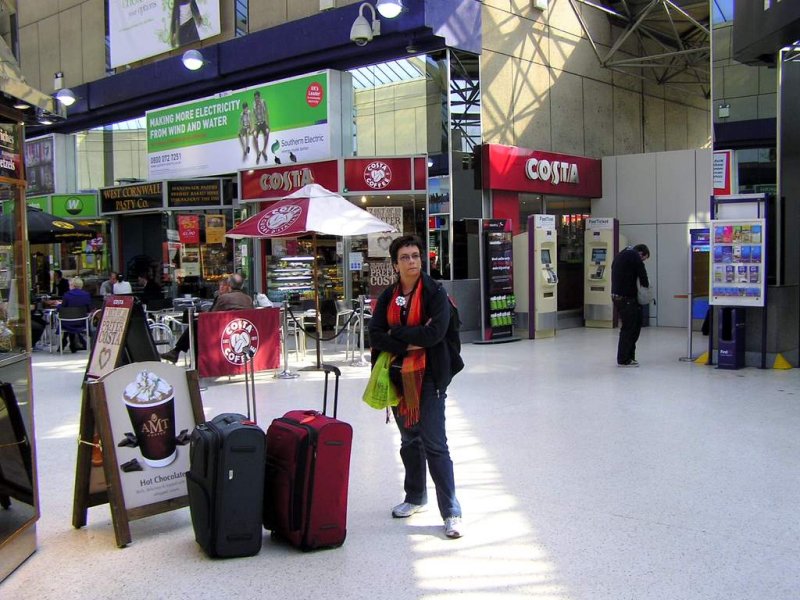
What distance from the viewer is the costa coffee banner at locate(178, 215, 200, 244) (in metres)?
15.3

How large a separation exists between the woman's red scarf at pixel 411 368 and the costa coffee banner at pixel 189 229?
12.0 metres

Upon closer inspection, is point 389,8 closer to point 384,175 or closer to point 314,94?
point 384,175

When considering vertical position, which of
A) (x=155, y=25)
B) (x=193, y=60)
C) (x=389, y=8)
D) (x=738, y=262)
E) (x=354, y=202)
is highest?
(x=155, y=25)

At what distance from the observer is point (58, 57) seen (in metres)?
18.6

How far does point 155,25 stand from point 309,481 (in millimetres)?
14710

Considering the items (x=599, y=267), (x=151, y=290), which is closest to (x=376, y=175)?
(x=599, y=267)

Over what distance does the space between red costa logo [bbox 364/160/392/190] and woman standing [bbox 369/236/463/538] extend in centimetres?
823

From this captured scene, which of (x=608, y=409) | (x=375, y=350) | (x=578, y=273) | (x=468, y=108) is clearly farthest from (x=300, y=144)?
(x=375, y=350)

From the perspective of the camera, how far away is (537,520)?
4262 millimetres

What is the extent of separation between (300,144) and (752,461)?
9.73 meters

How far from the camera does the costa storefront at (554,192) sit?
42.4 feet

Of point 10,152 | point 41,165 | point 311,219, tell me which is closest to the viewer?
point 10,152

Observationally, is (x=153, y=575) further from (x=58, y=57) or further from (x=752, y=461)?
(x=58, y=57)

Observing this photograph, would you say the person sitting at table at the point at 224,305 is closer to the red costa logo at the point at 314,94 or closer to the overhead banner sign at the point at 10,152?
the overhead banner sign at the point at 10,152
